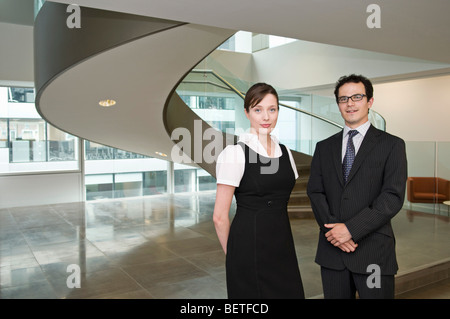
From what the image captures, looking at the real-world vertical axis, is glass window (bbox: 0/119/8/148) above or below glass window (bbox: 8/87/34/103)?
below

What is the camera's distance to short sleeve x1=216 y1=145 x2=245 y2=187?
1939 mm

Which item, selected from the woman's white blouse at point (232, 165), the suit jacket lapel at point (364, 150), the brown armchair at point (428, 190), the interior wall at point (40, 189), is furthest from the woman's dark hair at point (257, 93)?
the interior wall at point (40, 189)

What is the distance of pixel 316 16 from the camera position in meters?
3.67

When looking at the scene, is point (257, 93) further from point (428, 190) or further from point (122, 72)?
point (428, 190)

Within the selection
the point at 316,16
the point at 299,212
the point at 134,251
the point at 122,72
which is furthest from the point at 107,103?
the point at 299,212

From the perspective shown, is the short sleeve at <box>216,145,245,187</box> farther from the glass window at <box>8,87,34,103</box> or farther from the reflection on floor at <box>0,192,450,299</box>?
the glass window at <box>8,87,34,103</box>

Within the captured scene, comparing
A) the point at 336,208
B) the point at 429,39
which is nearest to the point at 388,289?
the point at 336,208

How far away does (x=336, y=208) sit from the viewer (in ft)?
7.90

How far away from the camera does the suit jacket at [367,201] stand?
2.25 metres

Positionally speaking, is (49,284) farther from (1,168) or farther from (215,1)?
(1,168)

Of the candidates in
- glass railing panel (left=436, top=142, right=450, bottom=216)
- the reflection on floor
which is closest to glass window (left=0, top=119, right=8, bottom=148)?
the reflection on floor

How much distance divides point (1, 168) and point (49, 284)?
7.06 m

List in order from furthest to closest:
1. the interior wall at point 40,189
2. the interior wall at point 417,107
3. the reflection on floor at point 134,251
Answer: the interior wall at point 40,189 → the interior wall at point 417,107 → the reflection on floor at point 134,251

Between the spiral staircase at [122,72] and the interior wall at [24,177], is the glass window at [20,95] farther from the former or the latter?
the spiral staircase at [122,72]
